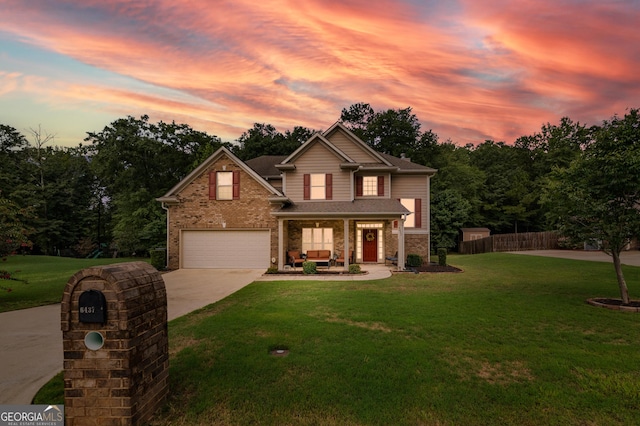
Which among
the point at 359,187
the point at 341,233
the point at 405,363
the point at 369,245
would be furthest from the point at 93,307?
the point at 359,187

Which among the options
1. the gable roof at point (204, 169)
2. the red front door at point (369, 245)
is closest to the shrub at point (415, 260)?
the red front door at point (369, 245)

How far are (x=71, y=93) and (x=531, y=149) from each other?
57300 millimetres

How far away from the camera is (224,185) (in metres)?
17.6

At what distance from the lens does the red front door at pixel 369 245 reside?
19031 millimetres

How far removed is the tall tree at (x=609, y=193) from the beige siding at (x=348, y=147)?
1227cm

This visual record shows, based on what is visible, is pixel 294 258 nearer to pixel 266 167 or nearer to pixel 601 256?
pixel 266 167

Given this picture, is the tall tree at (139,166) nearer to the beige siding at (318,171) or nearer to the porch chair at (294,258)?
the beige siding at (318,171)

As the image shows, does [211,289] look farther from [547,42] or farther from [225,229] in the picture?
[547,42]

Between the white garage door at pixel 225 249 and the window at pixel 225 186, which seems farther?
the window at pixel 225 186

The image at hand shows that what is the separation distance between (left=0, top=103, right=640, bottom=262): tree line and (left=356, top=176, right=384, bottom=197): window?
16967mm

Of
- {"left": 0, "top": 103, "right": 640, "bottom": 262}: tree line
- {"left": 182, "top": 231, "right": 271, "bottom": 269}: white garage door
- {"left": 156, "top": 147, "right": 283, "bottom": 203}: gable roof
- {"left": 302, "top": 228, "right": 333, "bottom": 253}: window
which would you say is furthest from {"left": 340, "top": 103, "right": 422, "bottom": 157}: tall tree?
{"left": 182, "top": 231, "right": 271, "bottom": 269}: white garage door

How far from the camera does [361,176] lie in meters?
19.5

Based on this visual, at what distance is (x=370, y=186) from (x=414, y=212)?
12.3 feet

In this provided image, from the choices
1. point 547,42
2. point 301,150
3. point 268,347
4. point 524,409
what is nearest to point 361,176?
point 301,150
